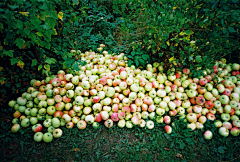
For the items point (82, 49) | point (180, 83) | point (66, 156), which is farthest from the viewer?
point (82, 49)

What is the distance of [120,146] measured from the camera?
92.9 inches

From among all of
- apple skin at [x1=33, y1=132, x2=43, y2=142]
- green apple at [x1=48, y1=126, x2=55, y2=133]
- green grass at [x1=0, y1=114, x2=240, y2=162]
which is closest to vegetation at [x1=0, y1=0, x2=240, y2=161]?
green grass at [x1=0, y1=114, x2=240, y2=162]

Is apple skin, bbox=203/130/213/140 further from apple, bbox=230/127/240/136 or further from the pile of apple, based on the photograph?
apple, bbox=230/127/240/136

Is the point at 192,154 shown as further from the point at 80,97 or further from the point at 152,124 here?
the point at 80,97

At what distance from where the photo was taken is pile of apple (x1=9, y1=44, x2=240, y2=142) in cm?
254

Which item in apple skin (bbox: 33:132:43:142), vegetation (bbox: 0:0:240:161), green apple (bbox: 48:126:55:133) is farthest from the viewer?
green apple (bbox: 48:126:55:133)

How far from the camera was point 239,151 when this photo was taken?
2342mm

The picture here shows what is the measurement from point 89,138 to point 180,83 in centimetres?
216

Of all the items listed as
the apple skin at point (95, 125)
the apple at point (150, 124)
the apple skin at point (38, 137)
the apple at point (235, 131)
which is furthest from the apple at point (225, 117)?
the apple skin at point (38, 137)

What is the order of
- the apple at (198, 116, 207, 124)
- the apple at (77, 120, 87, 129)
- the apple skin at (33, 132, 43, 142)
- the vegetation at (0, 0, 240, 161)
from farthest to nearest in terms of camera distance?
the apple at (198, 116, 207, 124) < the apple at (77, 120, 87, 129) < the apple skin at (33, 132, 43, 142) < the vegetation at (0, 0, 240, 161)

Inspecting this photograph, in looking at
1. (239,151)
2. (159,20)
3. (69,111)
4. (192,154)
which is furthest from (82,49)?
(239,151)

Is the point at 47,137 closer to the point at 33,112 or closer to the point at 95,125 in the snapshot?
the point at 33,112

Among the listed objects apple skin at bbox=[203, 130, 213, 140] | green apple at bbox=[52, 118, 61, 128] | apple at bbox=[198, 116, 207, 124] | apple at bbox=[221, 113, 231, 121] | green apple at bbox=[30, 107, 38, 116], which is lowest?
apple skin at bbox=[203, 130, 213, 140]

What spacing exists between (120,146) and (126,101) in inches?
31.8
